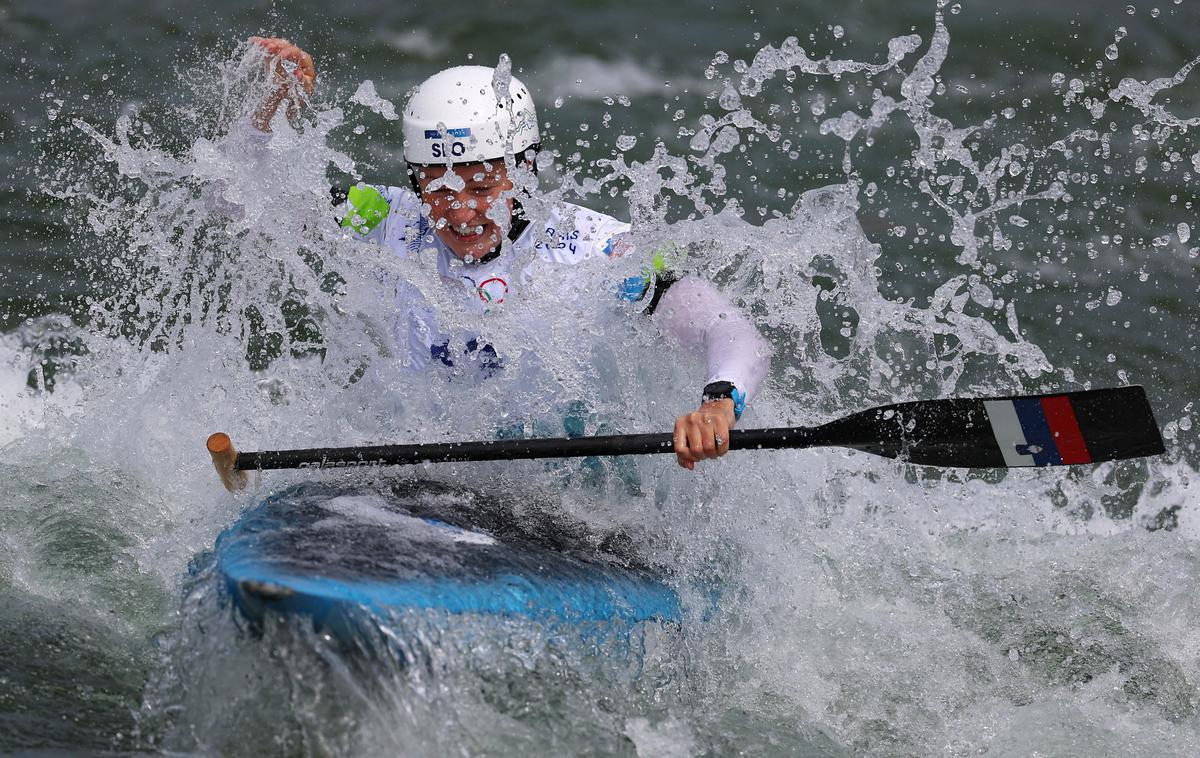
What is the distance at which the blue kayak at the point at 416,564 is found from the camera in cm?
291

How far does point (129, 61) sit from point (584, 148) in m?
3.03

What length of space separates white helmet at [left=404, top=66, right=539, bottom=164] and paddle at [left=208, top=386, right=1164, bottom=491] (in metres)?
1.02

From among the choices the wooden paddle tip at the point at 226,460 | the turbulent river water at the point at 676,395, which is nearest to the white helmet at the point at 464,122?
the turbulent river water at the point at 676,395

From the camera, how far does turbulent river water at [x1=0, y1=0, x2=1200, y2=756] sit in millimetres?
3420

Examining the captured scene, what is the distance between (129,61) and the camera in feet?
26.0

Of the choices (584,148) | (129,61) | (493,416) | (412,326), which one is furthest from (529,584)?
(129,61)

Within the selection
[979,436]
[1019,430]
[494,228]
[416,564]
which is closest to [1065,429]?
[1019,430]

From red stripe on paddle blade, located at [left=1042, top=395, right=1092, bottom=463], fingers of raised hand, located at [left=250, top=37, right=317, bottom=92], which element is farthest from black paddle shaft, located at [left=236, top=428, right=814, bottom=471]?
fingers of raised hand, located at [left=250, top=37, right=317, bottom=92]

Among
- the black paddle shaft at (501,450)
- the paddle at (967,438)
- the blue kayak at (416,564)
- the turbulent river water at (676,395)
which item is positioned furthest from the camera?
the paddle at (967,438)

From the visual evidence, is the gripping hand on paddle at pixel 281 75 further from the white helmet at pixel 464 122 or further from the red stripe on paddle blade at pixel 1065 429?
the red stripe on paddle blade at pixel 1065 429

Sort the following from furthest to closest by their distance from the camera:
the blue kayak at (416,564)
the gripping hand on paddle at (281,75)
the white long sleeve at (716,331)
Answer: the gripping hand on paddle at (281,75), the white long sleeve at (716,331), the blue kayak at (416,564)

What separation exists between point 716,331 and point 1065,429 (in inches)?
45.0

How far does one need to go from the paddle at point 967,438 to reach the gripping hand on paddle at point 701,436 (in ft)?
1.01

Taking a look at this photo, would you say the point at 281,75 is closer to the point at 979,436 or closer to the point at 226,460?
the point at 226,460
